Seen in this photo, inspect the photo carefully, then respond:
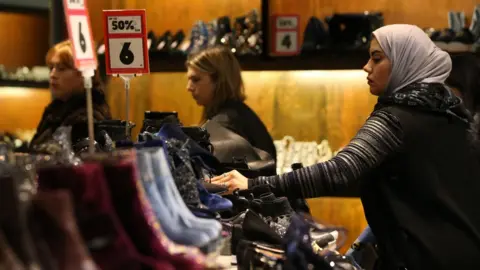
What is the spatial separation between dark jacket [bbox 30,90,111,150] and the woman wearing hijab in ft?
5.51

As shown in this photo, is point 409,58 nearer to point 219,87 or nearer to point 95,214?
point 219,87

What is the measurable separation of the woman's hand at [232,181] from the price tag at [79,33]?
0.67 m

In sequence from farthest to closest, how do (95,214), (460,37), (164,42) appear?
(164,42) → (460,37) → (95,214)

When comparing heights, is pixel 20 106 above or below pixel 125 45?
below

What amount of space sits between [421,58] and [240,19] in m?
2.94

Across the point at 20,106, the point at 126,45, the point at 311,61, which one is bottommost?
the point at 20,106

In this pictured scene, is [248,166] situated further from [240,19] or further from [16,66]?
[16,66]

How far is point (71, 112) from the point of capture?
4.77m

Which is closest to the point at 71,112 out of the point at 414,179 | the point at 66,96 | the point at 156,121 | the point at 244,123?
the point at 66,96

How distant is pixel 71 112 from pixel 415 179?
86.6 inches

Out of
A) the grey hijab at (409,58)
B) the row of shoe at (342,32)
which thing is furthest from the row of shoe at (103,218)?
the row of shoe at (342,32)

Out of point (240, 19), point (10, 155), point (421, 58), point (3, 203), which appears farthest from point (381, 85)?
point (240, 19)

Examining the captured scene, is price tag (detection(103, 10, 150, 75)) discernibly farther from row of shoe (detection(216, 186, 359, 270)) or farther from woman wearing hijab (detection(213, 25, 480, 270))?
row of shoe (detection(216, 186, 359, 270))

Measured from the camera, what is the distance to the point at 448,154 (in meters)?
3.34
